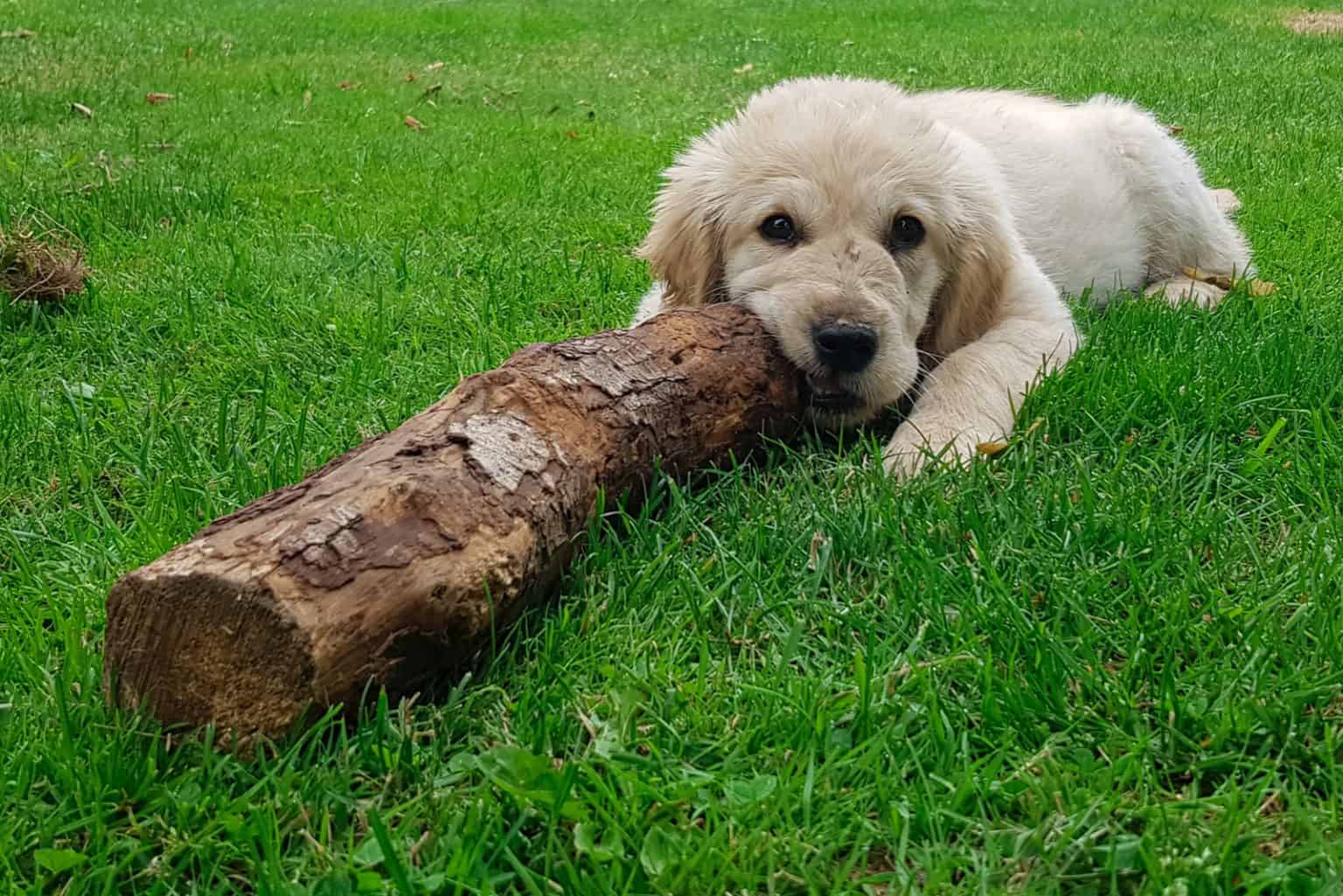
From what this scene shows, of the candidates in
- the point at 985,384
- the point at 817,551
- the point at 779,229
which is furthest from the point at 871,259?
the point at 817,551

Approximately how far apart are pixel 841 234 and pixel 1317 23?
12.7 m

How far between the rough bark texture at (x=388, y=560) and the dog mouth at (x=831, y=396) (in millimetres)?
600

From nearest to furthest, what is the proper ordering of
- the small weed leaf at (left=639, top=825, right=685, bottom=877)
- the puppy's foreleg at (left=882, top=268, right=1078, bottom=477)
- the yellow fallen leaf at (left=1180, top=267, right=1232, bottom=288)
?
1. the small weed leaf at (left=639, top=825, right=685, bottom=877)
2. the puppy's foreleg at (left=882, top=268, right=1078, bottom=477)
3. the yellow fallen leaf at (left=1180, top=267, right=1232, bottom=288)

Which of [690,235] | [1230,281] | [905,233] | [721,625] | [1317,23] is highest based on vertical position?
[905,233]

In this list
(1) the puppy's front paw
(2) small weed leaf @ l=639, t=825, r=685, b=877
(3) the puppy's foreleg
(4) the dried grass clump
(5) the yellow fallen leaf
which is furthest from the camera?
(5) the yellow fallen leaf

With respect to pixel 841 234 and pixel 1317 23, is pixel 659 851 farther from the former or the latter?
pixel 1317 23

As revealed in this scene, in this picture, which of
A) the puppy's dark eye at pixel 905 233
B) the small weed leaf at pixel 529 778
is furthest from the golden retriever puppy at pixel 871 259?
the small weed leaf at pixel 529 778

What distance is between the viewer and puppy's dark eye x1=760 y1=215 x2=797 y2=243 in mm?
3393

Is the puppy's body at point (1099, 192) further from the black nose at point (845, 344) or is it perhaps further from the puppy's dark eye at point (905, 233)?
the black nose at point (845, 344)

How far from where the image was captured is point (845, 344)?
3.05 metres

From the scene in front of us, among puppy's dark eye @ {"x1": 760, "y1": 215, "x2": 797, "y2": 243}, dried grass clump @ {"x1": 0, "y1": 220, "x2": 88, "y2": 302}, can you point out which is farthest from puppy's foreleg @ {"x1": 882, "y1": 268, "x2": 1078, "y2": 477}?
dried grass clump @ {"x1": 0, "y1": 220, "x2": 88, "y2": 302}

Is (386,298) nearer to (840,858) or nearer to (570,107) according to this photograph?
(840,858)

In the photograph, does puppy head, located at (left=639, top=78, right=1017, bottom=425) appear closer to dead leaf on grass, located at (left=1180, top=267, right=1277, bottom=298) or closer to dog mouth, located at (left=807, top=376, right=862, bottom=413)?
dog mouth, located at (left=807, top=376, right=862, bottom=413)

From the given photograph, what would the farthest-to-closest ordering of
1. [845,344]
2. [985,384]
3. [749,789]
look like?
1. [985,384]
2. [845,344]
3. [749,789]
